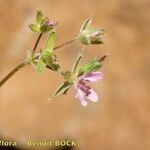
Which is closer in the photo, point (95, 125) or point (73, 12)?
point (95, 125)

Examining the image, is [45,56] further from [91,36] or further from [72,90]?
[72,90]

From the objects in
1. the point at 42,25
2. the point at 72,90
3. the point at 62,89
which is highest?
the point at 72,90

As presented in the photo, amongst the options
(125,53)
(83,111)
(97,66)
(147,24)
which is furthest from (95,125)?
(97,66)

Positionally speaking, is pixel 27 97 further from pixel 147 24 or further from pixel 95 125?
pixel 147 24

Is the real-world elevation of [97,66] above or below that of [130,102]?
below

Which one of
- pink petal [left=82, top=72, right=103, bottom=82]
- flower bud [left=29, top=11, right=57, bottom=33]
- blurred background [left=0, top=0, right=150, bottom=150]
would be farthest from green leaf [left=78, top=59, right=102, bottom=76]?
blurred background [left=0, top=0, right=150, bottom=150]

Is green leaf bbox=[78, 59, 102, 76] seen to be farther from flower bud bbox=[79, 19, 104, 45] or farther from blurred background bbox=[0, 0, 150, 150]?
blurred background bbox=[0, 0, 150, 150]

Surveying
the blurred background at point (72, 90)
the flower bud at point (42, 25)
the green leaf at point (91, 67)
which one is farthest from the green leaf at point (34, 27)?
the blurred background at point (72, 90)

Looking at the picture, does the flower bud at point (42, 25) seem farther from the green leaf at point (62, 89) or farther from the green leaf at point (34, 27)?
the green leaf at point (62, 89)

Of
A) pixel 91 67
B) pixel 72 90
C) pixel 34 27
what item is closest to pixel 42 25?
pixel 34 27
